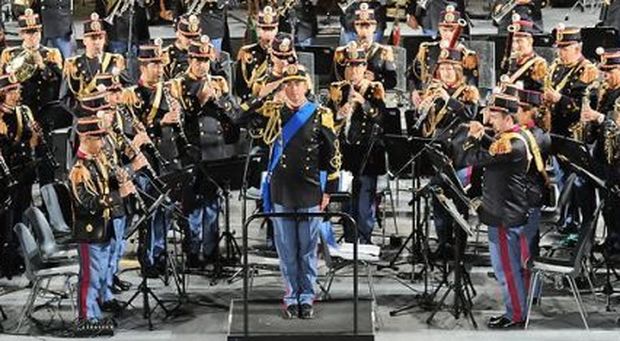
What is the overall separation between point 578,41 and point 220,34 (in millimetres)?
5882

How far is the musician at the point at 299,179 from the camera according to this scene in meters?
13.0

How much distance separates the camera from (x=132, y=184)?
1348 centimetres

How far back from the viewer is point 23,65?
16.9m

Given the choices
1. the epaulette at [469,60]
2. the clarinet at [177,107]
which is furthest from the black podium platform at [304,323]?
the epaulette at [469,60]

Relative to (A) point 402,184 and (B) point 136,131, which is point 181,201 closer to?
(B) point 136,131

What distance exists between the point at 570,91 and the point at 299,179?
4.16 m

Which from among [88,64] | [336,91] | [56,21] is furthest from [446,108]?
[56,21]

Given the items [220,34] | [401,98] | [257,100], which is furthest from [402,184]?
[257,100]

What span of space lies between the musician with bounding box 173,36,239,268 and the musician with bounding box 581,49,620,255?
12.9 ft

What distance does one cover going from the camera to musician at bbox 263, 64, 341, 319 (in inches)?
511

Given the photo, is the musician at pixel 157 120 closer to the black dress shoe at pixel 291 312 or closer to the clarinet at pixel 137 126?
the clarinet at pixel 137 126

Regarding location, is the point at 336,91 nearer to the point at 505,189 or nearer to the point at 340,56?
the point at 340,56

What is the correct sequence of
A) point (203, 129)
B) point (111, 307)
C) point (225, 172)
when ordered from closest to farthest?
point (111, 307) < point (225, 172) < point (203, 129)

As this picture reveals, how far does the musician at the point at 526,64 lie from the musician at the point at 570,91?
4.2 inches
